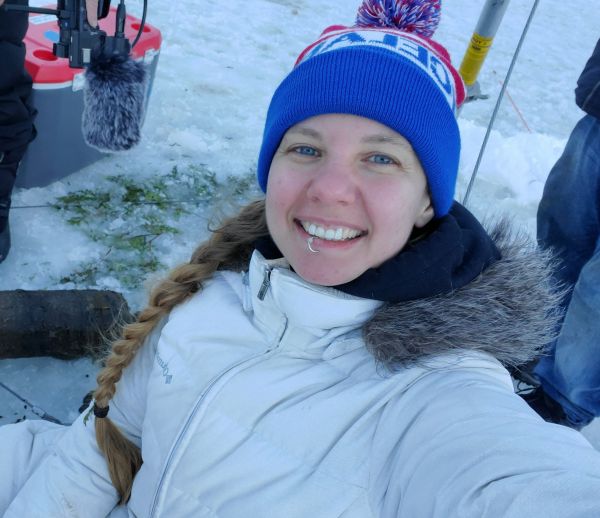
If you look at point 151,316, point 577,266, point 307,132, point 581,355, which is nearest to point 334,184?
point 307,132

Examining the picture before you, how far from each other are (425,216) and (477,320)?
9.2 inches

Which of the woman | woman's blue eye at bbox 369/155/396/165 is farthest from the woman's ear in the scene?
woman's blue eye at bbox 369/155/396/165

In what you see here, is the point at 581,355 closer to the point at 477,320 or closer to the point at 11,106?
the point at 477,320

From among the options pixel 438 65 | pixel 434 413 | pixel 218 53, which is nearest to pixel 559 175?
pixel 438 65

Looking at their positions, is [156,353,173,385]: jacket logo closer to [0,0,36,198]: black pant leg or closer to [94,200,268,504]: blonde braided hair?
[94,200,268,504]: blonde braided hair

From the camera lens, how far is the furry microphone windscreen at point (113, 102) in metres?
1.86

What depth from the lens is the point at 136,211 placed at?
8.60ft

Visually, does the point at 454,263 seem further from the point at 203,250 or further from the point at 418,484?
the point at 203,250

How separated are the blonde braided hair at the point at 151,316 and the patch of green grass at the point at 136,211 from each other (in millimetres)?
862

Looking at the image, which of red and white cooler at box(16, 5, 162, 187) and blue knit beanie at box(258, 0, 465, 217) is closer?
blue knit beanie at box(258, 0, 465, 217)

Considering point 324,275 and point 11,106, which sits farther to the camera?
point 11,106

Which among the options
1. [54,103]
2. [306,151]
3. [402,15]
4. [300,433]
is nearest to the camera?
[300,433]

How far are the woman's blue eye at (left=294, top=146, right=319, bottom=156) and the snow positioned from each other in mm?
484

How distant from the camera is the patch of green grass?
2301 millimetres
